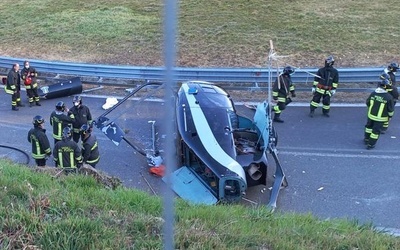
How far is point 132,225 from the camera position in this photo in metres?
4.84

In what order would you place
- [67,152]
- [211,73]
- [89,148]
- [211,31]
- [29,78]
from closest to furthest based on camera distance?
[67,152] < [89,148] < [29,78] < [211,73] < [211,31]

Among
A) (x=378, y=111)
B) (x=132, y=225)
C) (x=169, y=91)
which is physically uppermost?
(x=169, y=91)

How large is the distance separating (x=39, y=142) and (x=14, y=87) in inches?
134

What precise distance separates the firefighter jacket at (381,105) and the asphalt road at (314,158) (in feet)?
2.07

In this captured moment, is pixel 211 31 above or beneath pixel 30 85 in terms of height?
above

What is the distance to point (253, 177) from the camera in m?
8.26

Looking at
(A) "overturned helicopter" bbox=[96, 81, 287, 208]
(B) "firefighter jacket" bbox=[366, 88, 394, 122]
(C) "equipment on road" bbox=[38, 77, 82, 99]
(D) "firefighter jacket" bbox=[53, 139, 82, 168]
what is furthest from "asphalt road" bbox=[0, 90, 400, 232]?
(D) "firefighter jacket" bbox=[53, 139, 82, 168]

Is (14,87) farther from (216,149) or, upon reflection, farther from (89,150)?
(216,149)

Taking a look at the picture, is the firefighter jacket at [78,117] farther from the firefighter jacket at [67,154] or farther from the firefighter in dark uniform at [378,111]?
the firefighter in dark uniform at [378,111]

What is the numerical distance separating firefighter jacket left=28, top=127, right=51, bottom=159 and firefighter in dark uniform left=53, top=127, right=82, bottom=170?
0.59 meters

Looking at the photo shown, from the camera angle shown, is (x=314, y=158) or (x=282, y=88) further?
(x=282, y=88)

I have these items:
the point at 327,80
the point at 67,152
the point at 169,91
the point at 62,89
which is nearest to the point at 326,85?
the point at 327,80

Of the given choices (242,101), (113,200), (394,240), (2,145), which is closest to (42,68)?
(2,145)

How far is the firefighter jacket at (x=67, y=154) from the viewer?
28.0ft
